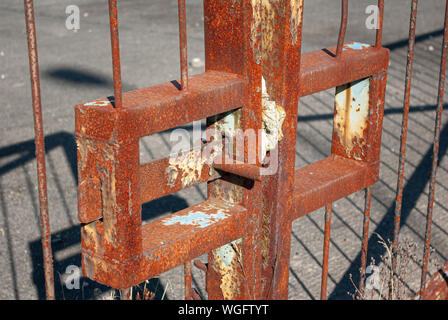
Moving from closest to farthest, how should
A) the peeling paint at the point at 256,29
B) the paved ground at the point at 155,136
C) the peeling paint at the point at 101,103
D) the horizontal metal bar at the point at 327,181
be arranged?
the peeling paint at the point at 101,103
the peeling paint at the point at 256,29
the horizontal metal bar at the point at 327,181
the paved ground at the point at 155,136

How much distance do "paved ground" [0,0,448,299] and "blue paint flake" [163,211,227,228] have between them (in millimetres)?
1531

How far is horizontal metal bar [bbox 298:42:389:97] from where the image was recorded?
1540mm

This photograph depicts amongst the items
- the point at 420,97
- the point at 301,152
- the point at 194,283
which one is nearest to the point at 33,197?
the point at 194,283

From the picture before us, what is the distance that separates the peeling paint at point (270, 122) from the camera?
1.45 m

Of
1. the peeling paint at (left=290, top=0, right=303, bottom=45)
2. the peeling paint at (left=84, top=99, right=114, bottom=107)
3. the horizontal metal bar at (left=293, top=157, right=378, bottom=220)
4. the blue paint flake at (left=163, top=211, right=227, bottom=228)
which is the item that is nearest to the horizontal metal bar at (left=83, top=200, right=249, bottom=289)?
the blue paint flake at (left=163, top=211, right=227, bottom=228)

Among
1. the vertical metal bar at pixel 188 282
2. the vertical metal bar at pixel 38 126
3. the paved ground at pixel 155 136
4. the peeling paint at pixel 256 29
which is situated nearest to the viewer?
the vertical metal bar at pixel 38 126

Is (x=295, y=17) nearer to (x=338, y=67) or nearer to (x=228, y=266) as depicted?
(x=338, y=67)

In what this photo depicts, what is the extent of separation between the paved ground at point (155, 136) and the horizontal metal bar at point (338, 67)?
5.52 ft

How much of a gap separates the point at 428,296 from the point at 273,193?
0.97m

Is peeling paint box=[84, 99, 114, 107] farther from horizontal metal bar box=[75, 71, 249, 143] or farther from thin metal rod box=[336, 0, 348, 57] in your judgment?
thin metal rod box=[336, 0, 348, 57]

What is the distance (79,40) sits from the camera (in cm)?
852

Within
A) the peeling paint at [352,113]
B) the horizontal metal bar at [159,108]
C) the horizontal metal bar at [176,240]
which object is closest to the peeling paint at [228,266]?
the horizontal metal bar at [176,240]

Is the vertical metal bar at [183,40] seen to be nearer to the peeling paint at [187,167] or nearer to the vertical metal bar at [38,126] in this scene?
the peeling paint at [187,167]

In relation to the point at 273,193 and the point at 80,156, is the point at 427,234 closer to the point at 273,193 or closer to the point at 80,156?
the point at 273,193
